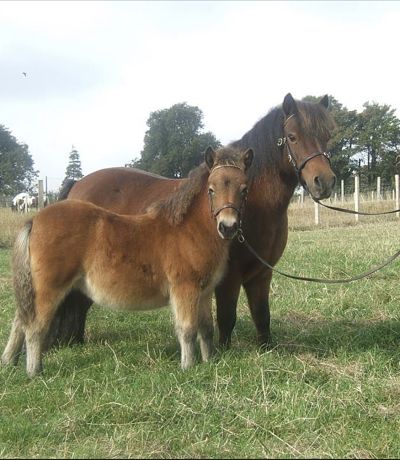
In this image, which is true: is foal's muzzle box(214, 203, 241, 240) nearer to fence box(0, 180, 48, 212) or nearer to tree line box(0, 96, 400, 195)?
fence box(0, 180, 48, 212)

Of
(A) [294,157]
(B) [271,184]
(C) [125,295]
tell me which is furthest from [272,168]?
(C) [125,295]

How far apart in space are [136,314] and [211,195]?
2.88 m

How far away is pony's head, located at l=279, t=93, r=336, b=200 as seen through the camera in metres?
4.04

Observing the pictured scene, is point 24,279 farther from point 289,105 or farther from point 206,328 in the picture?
point 289,105

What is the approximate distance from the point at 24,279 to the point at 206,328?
156 centimetres

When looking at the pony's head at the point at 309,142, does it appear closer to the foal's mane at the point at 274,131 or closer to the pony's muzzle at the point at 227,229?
the foal's mane at the point at 274,131

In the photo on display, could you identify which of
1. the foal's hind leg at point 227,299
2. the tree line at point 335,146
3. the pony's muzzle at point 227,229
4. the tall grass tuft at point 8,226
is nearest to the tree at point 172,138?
the tree line at point 335,146

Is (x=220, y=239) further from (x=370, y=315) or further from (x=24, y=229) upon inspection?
(x=370, y=315)

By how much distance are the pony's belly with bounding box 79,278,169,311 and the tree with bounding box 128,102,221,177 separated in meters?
46.3

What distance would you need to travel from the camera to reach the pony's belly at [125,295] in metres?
4.01

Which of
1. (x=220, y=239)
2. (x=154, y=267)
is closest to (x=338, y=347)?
(x=220, y=239)

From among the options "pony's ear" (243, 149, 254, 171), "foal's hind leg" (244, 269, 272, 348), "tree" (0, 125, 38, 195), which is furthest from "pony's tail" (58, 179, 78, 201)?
"tree" (0, 125, 38, 195)

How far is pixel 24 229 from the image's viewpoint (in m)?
4.09

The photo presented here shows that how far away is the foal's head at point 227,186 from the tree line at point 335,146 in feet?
142
